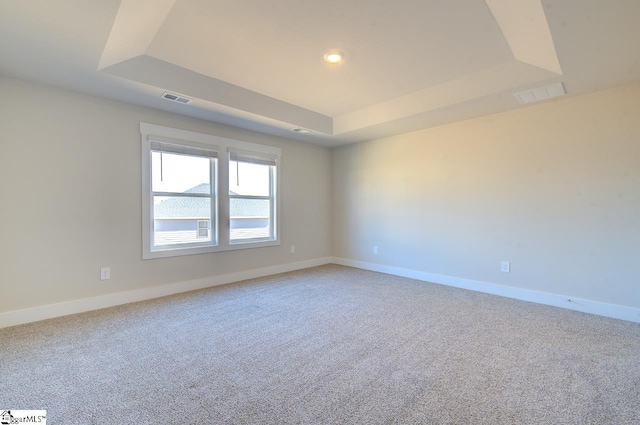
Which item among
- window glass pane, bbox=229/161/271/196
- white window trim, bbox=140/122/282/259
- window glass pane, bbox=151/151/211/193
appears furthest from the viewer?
window glass pane, bbox=229/161/271/196

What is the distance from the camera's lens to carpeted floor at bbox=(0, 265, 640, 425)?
5.30ft

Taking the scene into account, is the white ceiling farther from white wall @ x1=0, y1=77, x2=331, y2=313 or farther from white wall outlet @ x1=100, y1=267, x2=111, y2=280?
white wall outlet @ x1=100, y1=267, x2=111, y2=280

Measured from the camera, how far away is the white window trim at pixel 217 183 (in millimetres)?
3529

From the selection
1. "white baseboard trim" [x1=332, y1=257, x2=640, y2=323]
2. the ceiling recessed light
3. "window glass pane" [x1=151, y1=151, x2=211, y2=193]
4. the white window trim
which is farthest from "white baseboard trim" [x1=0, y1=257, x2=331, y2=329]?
the ceiling recessed light

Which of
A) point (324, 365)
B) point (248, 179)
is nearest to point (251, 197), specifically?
point (248, 179)

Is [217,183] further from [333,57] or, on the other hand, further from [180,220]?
[333,57]

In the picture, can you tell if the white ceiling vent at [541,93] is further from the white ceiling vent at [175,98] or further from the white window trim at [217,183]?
the white ceiling vent at [175,98]

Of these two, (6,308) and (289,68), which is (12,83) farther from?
(289,68)

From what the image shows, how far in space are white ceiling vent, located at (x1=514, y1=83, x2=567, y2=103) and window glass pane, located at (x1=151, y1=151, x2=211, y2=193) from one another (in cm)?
392

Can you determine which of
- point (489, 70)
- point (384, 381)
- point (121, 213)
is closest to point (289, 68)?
point (489, 70)

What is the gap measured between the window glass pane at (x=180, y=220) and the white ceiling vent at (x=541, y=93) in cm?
404

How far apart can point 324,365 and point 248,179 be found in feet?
10.6

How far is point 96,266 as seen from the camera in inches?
126

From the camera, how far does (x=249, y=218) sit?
466 cm
